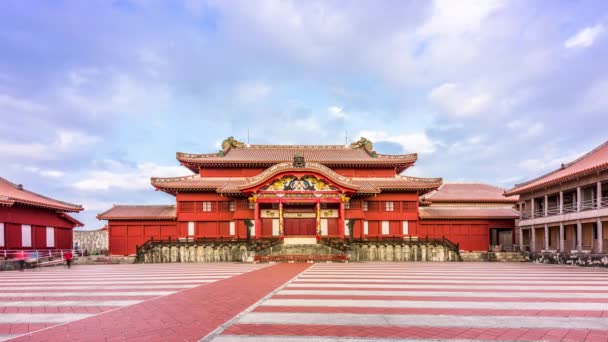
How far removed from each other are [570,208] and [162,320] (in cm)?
3176

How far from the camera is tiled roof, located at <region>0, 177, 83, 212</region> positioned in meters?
29.0

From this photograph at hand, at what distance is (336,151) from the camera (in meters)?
43.4

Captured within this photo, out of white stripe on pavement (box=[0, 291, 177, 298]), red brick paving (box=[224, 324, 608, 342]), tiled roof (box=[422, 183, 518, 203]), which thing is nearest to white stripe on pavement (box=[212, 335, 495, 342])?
red brick paving (box=[224, 324, 608, 342])

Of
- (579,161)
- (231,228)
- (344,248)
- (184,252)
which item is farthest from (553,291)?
(231,228)

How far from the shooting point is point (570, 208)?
→ 30766 mm

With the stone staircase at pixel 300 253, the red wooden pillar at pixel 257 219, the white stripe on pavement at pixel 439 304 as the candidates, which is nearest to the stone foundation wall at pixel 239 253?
A: the stone staircase at pixel 300 253

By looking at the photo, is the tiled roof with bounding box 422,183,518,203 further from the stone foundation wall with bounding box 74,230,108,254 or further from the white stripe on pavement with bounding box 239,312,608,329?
the stone foundation wall with bounding box 74,230,108,254

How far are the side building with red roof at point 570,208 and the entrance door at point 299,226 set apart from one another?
1749 centimetres

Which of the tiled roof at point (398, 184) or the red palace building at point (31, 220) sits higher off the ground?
the tiled roof at point (398, 184)

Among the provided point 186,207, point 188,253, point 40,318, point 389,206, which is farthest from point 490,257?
point 40,318

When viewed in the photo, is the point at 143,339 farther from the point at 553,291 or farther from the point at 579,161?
the point at 579,161

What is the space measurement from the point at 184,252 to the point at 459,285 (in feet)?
77.9

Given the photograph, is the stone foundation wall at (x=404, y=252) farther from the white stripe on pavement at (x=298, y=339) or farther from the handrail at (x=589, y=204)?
the white stripe on pavement at (x=298, y=339)

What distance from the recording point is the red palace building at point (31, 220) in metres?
30.0
